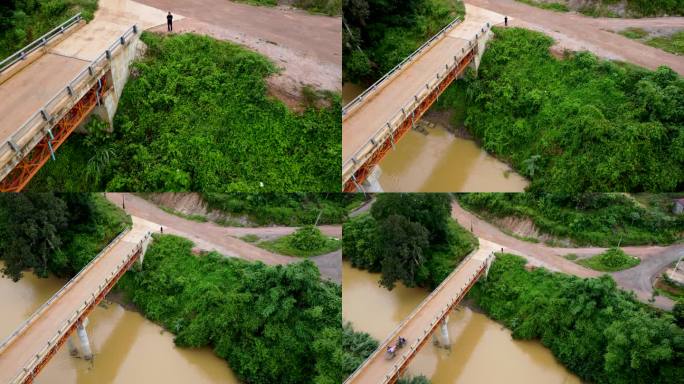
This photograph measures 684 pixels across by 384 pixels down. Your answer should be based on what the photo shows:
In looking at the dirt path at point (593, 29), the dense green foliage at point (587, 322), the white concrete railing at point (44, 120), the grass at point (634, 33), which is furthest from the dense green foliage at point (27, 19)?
the grass at point (634, 33)

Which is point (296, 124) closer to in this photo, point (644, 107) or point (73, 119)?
point (73, 119)

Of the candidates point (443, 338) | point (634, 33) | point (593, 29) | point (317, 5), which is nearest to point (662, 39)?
point (634, 33)

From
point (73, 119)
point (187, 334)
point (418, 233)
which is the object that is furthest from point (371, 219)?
point (73, 119)

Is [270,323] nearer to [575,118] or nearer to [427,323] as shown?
[427,323]

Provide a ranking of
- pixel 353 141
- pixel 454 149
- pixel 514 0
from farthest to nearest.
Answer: pixel 514 0 → pixel 454 149 → pixel 353 141

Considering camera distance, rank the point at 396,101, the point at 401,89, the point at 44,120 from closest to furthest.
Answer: the point at 44,120, the point at 396,101, the point at 401,89

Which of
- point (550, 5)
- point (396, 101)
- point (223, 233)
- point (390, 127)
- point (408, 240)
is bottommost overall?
point (223, 233)

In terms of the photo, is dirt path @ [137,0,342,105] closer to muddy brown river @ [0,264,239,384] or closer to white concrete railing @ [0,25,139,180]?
white concrete railing @ [0,25,139,180]
